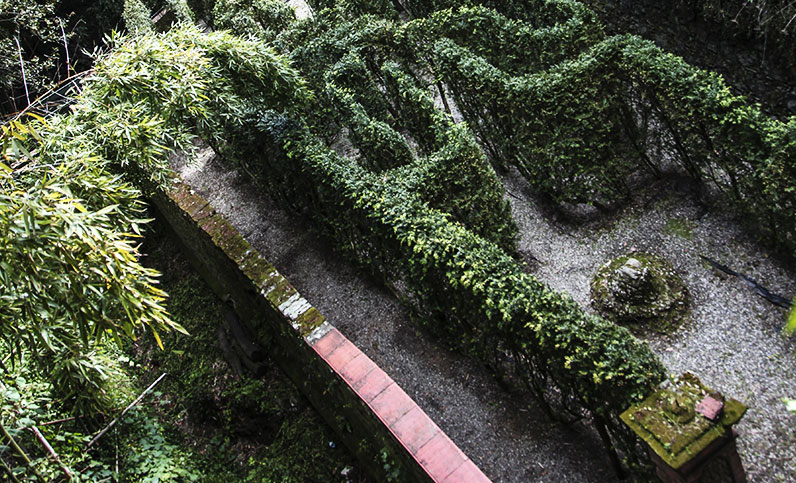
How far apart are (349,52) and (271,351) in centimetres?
485

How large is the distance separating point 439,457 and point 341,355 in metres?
1.50

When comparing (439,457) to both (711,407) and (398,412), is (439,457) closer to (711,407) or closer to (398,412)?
(398,412)

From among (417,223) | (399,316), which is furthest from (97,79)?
(399,316)

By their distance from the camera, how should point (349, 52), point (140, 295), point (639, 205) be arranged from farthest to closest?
1. point (349, 52)
2. point (639, 205)
3. point (140, 295)

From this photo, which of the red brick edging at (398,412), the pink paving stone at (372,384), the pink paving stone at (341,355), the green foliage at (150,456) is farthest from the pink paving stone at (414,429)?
the green foliage at (150,456)

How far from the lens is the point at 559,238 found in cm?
700

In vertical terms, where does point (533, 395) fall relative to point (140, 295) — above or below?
below

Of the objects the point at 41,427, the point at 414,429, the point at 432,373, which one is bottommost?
the point at 432,373

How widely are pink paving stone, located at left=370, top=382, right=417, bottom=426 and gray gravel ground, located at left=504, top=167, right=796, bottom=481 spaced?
255 centimetres

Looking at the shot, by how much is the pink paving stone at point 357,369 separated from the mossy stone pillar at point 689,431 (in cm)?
229

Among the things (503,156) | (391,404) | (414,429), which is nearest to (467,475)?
(414,429)

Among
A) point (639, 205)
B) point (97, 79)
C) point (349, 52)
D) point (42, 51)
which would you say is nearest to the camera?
point (97, 79)

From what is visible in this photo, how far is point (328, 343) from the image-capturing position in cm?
562

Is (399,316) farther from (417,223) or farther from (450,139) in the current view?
(450,139)
